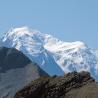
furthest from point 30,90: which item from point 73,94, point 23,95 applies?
point 73,94

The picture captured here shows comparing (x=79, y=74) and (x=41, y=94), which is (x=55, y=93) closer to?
(x=41, y=94)

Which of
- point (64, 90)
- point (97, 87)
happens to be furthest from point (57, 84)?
point (97, 87)

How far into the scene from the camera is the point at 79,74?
7375 cm

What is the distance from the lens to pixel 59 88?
67938 millimetres

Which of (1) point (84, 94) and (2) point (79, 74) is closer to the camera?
(1) point (84, 94)

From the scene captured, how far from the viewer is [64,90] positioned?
2692 inches

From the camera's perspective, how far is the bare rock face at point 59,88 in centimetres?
6738

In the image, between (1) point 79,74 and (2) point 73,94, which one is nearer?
(2) point 73,94

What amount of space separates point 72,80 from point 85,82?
6.36 ft

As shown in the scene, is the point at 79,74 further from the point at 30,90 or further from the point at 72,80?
the point at 30,90

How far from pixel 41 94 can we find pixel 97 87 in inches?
312

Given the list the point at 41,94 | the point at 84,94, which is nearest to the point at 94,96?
the point at 84,94

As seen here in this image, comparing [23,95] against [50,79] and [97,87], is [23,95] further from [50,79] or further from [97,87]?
[97,87]

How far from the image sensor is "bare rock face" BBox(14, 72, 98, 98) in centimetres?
6738
